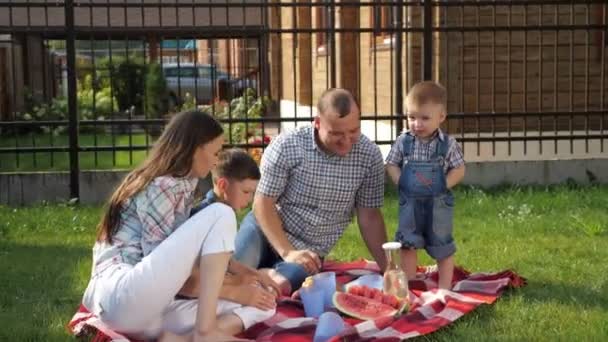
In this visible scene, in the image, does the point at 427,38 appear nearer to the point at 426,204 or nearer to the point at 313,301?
the point at 426,204

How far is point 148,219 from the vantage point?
4.30 m

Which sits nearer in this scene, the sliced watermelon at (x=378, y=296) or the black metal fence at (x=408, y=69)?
the sliced watermelon at (x=378, y=296)

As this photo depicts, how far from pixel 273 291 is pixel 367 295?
54 centimetres

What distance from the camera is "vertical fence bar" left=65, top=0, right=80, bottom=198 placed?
973 cm

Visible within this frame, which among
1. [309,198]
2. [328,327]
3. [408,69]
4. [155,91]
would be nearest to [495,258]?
[309,198]

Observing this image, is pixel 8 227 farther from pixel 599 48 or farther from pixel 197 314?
pixel 599 48

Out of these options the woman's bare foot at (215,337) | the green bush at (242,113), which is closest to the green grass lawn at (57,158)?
the green bush at (242,113)

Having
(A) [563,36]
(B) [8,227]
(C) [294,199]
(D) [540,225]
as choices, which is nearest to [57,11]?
(A) [563,36]

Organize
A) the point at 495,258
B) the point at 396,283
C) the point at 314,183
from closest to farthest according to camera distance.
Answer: the point at 396,283 → the point at 314,183 → the point at 495,258

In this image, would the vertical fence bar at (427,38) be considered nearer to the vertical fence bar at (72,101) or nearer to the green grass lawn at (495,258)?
the green grass lawn at (495,258)

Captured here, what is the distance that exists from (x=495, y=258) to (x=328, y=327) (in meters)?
2.36

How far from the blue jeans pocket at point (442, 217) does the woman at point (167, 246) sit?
136cm

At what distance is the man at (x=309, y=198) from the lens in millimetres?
5395

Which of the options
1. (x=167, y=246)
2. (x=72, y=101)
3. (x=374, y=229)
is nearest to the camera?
(x=167, y=246)
